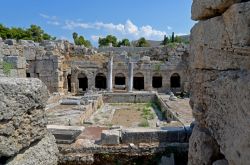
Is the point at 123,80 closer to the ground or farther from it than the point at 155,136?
farther from it

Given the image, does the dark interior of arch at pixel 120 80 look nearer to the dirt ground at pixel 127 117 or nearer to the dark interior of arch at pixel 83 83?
the dark interior of arch at pixel 83 83

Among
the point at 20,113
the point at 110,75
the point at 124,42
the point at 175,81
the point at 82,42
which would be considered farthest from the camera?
the point at 124,42

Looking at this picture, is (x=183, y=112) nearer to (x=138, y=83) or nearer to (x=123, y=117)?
(x=123, y=117)

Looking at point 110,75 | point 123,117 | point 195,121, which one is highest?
point 110,75

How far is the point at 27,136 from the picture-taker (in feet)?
11.3

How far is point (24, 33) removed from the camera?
52.1 m

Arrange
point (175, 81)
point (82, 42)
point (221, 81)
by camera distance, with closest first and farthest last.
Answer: point (221, 81) → point (175, 81) → point (82, 42)

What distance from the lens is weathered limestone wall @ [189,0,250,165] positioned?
Answer: 252 centimetres

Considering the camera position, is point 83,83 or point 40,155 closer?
point 40,155

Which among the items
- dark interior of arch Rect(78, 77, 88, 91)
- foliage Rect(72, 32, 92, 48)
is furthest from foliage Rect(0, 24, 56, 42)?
dark interior of arch Rect(78, 77, 88, 91)

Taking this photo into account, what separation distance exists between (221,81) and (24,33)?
53831mm

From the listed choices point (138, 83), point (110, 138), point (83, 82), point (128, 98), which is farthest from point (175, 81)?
point (110, 138)

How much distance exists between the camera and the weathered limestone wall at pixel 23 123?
311 centimetres

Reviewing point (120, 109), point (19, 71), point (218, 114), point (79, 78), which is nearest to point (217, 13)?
point (218, 114)
